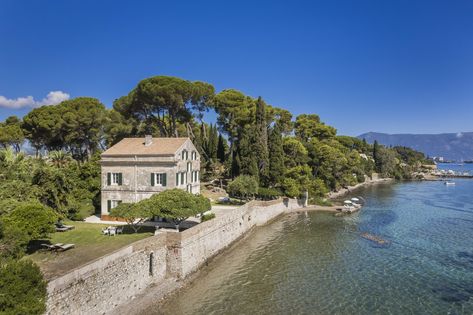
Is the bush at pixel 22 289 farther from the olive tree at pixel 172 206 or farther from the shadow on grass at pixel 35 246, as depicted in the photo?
the olive tree at pixel 172 206

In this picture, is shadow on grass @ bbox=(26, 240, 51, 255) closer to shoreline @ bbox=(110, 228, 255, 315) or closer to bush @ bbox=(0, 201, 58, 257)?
bush @ bbox=(0, 201, 58, 257)

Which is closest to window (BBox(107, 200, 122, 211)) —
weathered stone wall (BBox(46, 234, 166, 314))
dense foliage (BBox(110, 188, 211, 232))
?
dense foliage (BBox(110, 188, 211, 232))

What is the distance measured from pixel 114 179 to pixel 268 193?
21.9 metres

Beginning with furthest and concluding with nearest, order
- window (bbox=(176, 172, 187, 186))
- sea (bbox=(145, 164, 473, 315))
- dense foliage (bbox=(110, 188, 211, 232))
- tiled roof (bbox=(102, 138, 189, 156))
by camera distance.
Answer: tiled roof (bbox=(102, 138, 189, 156)) < window (bbox=(176, 172, 187, 186)) < dense foliage (bbox=(110, 188, 211, 232)) < sea (bbox=(145, 164, 473, 315))

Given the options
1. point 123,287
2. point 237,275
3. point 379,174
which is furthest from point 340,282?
point 379,174

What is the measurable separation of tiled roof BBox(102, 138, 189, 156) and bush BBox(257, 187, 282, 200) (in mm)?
16778

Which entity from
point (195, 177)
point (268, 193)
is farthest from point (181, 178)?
point (268, 193)

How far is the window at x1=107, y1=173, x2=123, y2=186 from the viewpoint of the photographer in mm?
33156

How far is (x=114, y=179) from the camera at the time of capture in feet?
109

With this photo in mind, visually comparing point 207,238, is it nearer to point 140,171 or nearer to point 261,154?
point 140,171

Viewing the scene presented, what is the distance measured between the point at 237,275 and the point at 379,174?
101912 millimetres

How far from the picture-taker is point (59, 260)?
60.9 feet

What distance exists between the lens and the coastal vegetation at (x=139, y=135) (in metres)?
21.1

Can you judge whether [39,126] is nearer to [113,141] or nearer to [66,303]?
[113,141]
